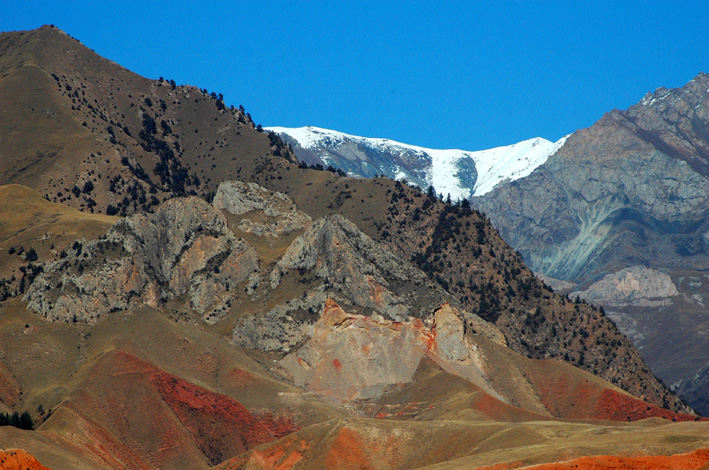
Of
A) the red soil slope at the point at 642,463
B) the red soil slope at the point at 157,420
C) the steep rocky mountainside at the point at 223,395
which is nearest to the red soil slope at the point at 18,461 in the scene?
the steep rocky mountainside at the point at 223,395

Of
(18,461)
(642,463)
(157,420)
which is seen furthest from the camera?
(157,420)

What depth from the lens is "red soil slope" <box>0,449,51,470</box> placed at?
11000 centimetres

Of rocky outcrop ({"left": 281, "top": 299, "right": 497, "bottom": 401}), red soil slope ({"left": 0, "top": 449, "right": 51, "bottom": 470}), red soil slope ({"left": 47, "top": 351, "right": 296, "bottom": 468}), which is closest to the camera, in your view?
red soil slope ({"left": 0, "top": 449, "right": 51, "bottom": 470})

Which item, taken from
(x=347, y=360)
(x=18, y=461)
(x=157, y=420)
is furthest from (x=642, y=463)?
(x=347, y=360)

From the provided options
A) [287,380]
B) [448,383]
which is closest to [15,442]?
[287,380]

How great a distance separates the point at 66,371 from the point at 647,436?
86.9 meters

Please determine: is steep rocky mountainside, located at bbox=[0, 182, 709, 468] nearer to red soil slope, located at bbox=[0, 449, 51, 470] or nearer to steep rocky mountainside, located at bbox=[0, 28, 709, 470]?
steep rocky mountainside, located at bbox=[0, 28, 709, 470]

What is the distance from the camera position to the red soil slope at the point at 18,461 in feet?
361

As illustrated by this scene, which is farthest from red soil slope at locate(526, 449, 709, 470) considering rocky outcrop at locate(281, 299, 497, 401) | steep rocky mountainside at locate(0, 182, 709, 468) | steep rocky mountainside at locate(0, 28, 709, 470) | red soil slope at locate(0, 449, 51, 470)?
rocky outcrop at locate(281, 299, 497, 401)

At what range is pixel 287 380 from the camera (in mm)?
189500

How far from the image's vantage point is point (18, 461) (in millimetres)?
111812

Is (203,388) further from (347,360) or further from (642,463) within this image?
(642,463)

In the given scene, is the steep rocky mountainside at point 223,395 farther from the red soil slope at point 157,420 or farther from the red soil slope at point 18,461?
the red soil slope at point 18,461

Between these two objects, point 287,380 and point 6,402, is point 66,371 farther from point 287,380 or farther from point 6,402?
point 287,380
